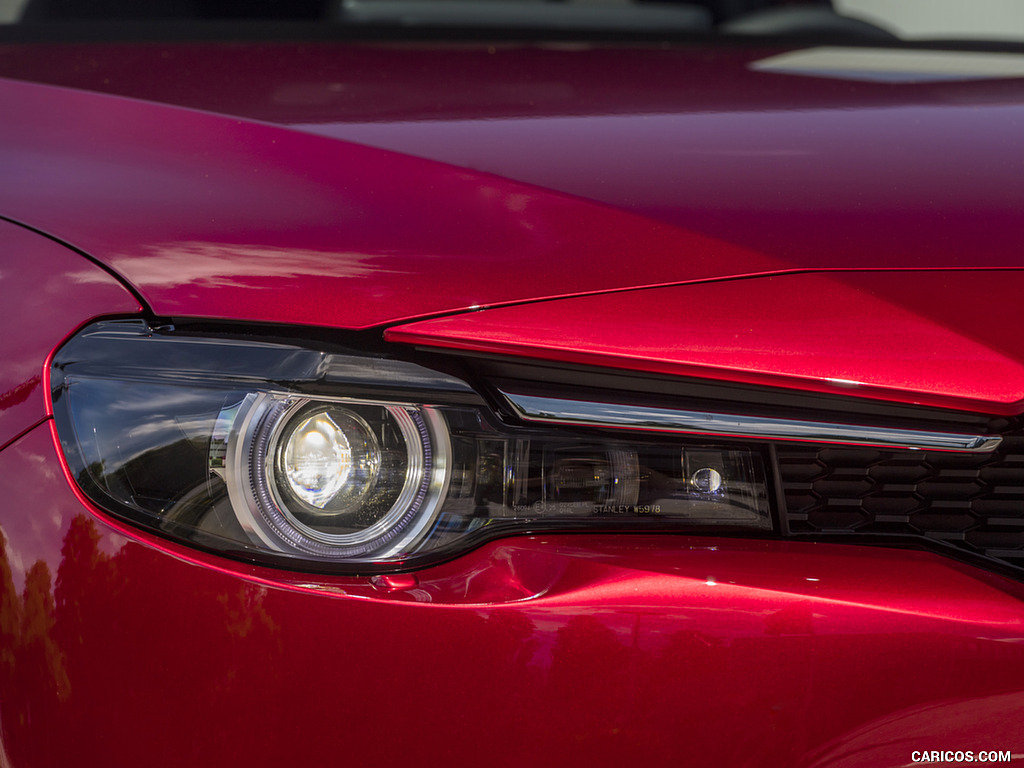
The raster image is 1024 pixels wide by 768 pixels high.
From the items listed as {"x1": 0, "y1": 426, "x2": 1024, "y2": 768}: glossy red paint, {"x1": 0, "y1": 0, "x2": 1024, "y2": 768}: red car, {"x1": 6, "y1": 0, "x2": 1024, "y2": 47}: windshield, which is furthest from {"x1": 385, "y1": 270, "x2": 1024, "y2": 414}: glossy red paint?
{"x1": 6, "y1": 0, "x2": 1024, "y2": 47}: windshield

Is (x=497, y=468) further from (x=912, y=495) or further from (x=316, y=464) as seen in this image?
(x=912, y=495)

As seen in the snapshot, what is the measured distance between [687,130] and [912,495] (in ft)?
1.55

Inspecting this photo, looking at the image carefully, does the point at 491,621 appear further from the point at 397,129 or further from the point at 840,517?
the point at 397,129

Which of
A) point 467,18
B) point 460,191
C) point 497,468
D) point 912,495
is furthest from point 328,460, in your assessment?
point 467,18

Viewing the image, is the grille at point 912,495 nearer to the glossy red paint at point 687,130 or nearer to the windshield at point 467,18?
the glossy red paint at point 687,130

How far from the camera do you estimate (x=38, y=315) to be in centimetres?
85

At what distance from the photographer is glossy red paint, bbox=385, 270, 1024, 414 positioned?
0.82m

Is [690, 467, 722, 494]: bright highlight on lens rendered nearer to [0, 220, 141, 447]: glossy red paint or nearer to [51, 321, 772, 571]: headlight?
[51, 321, 772, 571]: headlight

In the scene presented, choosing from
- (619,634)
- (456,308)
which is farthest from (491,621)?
(456,308)

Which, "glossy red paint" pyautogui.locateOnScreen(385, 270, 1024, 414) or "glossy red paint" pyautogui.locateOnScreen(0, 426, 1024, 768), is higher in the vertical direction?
"glossy red paint" pyautogui.locateOnScreen(385, 270, 1024, 414)

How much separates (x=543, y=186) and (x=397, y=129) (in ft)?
0.67

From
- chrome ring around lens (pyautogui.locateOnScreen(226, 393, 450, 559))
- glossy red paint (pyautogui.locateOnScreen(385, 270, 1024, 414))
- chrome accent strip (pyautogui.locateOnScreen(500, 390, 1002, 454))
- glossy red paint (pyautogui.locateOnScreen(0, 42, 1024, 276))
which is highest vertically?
glossy red paint (pyautogui.locateOnScreen(0, 42, 1024, 276))

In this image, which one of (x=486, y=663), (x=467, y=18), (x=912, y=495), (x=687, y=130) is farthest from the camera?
(x=467, y=18)

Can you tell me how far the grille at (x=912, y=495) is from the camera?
87 cm
